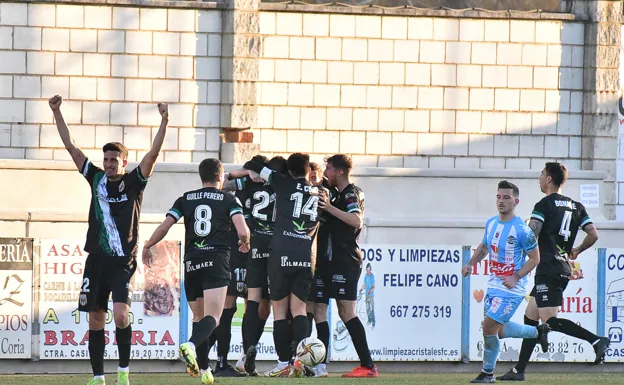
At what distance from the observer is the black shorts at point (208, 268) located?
11148 millimetres

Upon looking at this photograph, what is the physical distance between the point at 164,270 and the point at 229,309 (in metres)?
2.42

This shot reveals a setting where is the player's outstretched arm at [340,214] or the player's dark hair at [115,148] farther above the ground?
the player's dark hair at [115,148]

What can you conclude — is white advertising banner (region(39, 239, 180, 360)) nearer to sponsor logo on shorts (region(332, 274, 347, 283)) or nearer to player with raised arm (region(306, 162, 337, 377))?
player with raised arm (region(306, 162, 337, 377))

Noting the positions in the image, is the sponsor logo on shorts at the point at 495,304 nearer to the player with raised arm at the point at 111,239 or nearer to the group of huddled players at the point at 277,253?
the group of huddled players at the point at 277,253

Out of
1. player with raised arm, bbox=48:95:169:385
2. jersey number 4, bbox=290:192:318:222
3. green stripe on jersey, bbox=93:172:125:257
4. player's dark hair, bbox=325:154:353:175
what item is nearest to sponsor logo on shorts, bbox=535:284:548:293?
player's dark hair, bbox=325:154:353:175

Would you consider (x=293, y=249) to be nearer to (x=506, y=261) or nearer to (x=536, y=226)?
(x=506, y=261)

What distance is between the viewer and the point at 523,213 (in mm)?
19875

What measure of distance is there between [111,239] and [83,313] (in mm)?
4926

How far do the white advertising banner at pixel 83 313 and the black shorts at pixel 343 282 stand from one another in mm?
3169

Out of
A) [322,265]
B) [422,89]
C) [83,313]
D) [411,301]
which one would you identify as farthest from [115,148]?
[422,89]

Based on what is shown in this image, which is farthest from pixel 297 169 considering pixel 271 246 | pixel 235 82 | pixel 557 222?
pixel 235 82

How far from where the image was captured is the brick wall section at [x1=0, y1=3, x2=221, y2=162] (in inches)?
738

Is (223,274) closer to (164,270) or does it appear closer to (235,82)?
(164,270)

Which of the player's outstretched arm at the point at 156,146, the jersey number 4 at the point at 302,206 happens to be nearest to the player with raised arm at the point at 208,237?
the player's outstretched arm at the point at 156,146
